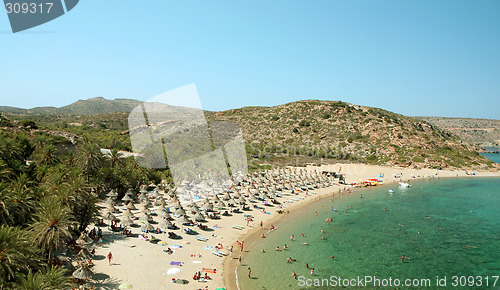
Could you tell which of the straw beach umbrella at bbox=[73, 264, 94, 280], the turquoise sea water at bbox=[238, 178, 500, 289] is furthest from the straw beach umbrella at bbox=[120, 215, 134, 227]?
the turquoise sea water at bbox=[238, 178, 500, 289]

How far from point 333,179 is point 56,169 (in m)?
55.1

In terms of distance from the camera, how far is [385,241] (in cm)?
3297

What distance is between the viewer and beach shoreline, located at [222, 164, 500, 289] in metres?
A: 24.1

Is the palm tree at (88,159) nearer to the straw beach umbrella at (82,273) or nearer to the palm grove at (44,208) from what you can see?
the palm grove at (44,208)

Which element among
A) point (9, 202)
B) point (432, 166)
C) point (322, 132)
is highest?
point (9, 202)

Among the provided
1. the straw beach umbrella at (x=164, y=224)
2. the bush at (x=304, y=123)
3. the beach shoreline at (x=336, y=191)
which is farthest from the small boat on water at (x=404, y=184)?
the straw beach umbrella at (x=164, y=224)

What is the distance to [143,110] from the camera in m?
41.4

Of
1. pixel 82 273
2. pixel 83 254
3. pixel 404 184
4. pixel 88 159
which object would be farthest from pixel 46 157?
pixel 404 184

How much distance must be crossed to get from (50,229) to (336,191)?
49685mm

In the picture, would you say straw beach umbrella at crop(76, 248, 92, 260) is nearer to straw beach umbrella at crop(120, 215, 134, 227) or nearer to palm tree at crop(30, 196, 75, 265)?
palm tree at crop(30, 196, 75, 265)

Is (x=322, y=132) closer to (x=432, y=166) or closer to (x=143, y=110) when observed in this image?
(x=432, y=166)

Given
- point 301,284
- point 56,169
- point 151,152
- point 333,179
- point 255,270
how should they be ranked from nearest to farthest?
point 301,284 → point 255,270 → point 56,169 → point 151,152 → point 333,179

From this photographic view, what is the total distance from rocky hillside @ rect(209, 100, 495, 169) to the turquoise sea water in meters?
33.6

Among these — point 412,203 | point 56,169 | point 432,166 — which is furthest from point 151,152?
point 432,166
